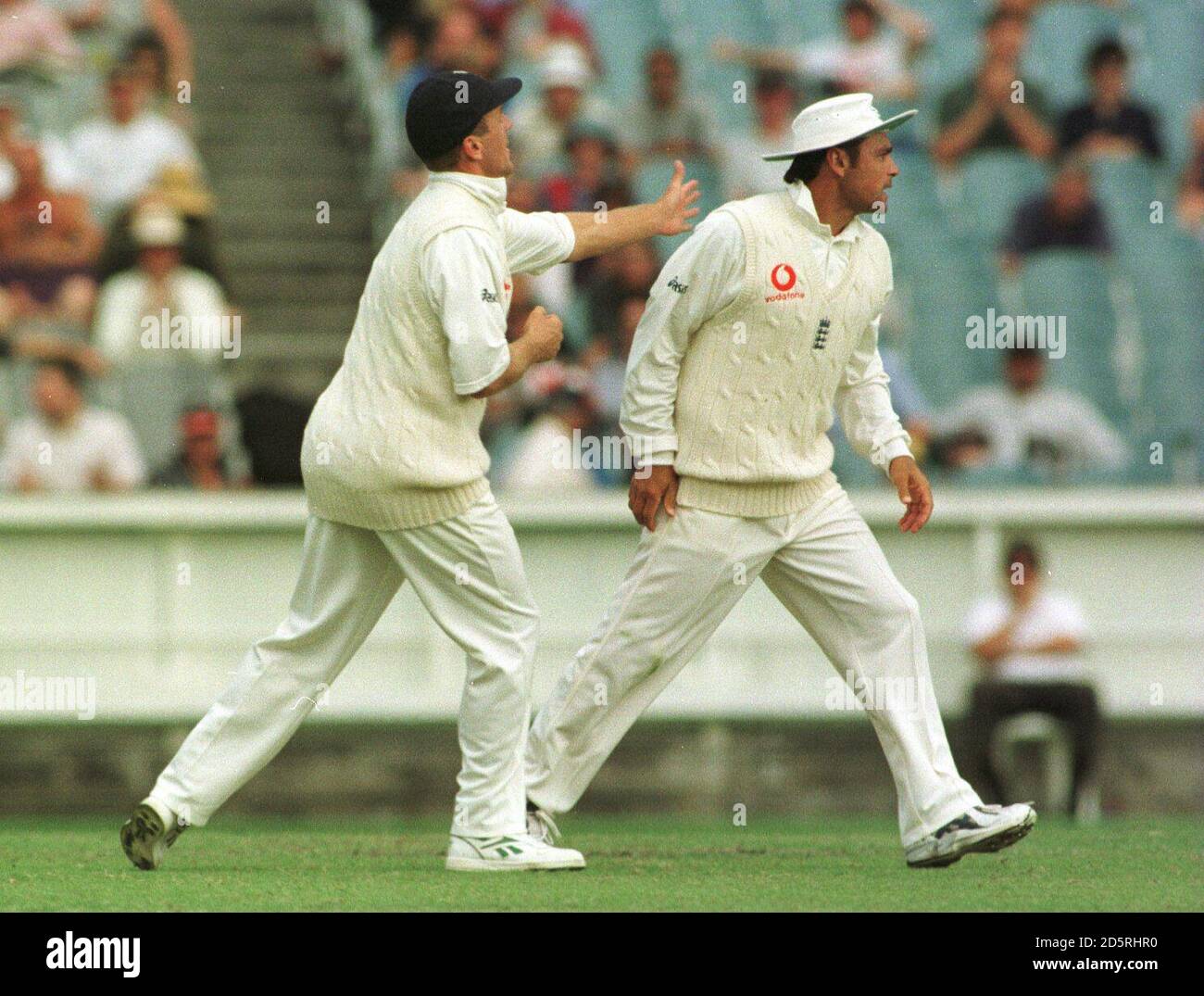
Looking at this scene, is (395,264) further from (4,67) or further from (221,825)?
(4,67)

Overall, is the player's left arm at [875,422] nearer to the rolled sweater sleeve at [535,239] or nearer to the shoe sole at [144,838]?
the rolled sweater sleeve at [535,239]

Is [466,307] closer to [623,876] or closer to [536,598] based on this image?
[623,876]

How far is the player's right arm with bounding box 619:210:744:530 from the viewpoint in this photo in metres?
7.50

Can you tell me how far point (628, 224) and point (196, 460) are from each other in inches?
212

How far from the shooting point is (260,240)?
49.2 feet

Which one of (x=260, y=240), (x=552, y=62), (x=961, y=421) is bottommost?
(x=961, y=421)

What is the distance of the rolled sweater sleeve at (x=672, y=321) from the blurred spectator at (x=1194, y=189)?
24.0ft

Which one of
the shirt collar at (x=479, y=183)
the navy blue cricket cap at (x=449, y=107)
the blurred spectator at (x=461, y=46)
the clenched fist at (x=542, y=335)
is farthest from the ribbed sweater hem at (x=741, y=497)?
the blurred spectator at (x=461, y=46)

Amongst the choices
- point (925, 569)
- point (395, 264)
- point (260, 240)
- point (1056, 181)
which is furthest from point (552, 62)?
point (395, 264)

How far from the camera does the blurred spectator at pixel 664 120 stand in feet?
46.8

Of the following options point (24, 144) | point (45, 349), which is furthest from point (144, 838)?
point (24, 144)

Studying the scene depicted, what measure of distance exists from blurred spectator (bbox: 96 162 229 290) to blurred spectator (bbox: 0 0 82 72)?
1.66m

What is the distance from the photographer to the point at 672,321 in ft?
24.8

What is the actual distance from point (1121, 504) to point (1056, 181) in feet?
6.83
